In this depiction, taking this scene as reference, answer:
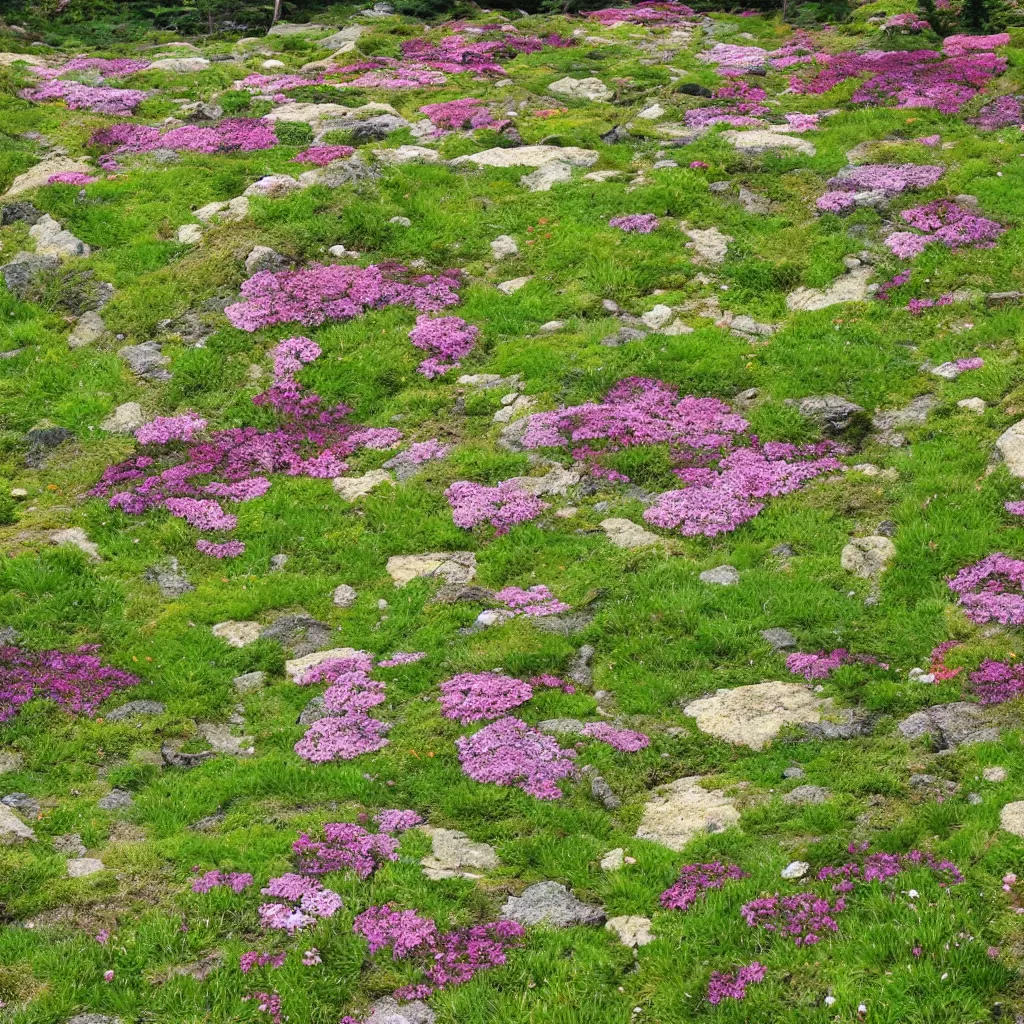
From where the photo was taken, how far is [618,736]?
1345cm

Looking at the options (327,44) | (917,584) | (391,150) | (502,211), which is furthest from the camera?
(327,44)

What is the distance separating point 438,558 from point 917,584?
7.67 meters

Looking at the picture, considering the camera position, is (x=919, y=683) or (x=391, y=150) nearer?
(x=919, y=683)

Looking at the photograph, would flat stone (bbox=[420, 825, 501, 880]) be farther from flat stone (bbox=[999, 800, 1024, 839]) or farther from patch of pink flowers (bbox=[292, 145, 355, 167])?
patch of pink flowers (bbox=[292, 145, 355, 167])

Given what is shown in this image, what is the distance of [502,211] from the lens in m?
27.9

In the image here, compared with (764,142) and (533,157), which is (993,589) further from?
(533,157)

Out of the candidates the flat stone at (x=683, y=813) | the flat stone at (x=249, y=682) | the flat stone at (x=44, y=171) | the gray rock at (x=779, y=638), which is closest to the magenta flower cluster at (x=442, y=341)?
the flat stone at (x=249, y=682)

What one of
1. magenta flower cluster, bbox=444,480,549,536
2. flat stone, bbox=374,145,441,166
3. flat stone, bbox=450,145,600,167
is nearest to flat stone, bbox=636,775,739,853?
magenta flower cluster, bbox=444,480,549,536

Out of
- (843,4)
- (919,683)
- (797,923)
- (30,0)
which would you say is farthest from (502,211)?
(30,0)

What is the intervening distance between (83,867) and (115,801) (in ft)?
5.03

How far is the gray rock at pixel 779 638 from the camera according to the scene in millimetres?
14711

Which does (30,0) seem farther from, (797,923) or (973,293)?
(797,923)

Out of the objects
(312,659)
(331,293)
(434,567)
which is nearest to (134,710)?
(312,659)

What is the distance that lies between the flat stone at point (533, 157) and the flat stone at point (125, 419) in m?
13.4
